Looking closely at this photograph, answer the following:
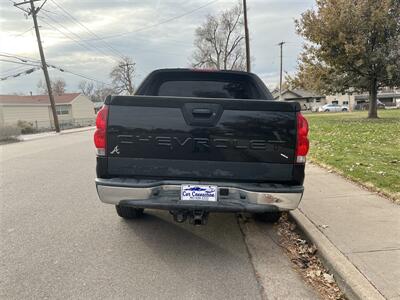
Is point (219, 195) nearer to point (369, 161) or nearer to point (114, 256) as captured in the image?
point (114, 256)

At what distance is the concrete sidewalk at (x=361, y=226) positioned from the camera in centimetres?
321

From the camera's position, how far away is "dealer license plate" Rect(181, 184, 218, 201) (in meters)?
3.51

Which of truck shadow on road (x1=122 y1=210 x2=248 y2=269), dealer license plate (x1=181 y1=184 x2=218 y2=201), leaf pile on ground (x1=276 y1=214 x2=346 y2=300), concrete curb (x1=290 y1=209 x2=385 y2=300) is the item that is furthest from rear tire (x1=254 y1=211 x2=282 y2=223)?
dealer license plate (x1=181 y1=184 x2=218 y2=201)

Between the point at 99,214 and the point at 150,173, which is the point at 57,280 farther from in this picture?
the point at 99,214

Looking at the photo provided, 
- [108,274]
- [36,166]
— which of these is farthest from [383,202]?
[36,166]

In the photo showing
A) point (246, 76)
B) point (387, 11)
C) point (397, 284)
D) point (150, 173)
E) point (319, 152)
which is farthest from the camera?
point (387, 11)

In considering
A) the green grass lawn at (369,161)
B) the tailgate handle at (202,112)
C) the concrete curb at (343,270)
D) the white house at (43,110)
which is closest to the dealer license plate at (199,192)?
the tailgate handle at (202,112)

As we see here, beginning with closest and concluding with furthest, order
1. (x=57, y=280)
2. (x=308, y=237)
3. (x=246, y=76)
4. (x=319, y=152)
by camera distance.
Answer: (x=57, y=280)
(x=308, y=237)
(x=246, y=76)
(x=319, y=152)

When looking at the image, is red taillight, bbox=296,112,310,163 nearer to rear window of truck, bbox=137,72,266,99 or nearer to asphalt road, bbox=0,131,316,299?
asphalt road, bbox=0,131,316,299

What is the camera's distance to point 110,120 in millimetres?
3514

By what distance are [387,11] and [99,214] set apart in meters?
22.4

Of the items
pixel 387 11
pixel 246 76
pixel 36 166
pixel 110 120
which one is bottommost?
pixel 36 166

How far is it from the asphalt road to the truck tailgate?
3.28ft

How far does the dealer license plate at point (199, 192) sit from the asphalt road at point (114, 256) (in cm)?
72
